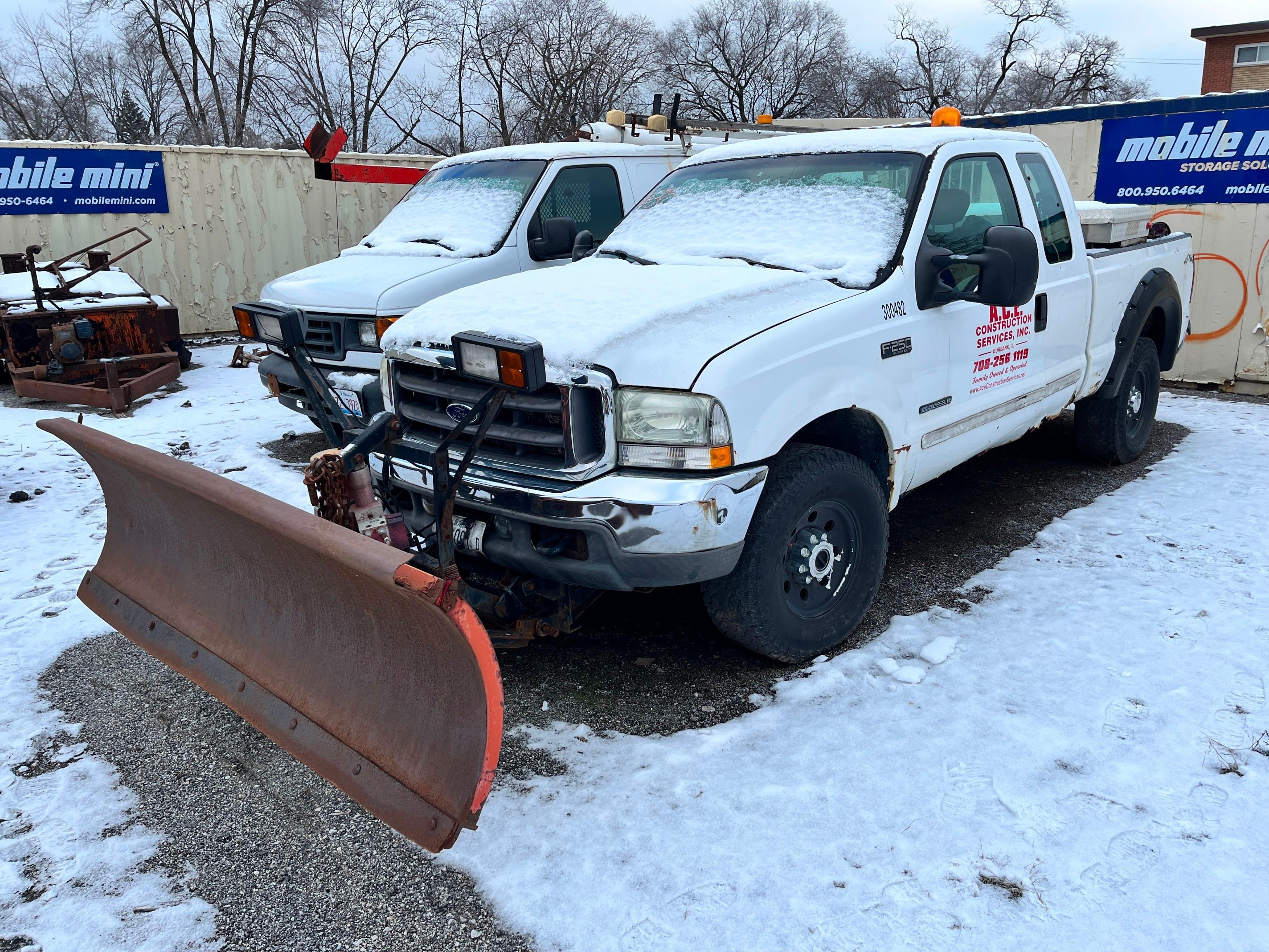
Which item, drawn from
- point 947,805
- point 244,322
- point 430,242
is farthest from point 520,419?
point 430,242

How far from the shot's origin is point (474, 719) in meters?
2.53

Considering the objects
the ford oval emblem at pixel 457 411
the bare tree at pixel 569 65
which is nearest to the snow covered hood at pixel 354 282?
the ford oval emblem at pixel 457 411

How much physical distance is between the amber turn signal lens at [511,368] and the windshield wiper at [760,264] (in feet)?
5.22

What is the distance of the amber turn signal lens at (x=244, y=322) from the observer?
3.43 meters

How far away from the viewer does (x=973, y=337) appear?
418 cm

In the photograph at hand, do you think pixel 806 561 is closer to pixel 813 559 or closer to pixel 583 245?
pixel 813 559

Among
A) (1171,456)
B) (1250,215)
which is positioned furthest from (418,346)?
(1250,215)

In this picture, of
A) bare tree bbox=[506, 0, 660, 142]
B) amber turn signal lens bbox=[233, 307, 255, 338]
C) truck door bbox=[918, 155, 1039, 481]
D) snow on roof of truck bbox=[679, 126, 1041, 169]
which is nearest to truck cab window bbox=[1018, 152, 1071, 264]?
snow on roof of truck bbox=[679, 126, 1041, 169]

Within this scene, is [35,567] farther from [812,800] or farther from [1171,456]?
[1171,456]

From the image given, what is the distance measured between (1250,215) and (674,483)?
8.05 meters

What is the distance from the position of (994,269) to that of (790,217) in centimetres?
92

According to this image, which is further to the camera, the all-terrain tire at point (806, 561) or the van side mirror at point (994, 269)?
the van side mirror at point (994, 269)

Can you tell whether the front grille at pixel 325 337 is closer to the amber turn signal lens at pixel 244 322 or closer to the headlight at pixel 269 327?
the amber turn signal lens at pixel 244 322

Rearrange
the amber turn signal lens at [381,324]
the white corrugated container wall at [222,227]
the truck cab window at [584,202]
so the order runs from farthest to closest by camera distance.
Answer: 1. the white corrugated container wall at [222,227]
2. the truck cab window at [584,202]
3. the amber turn signal lens at [381,324]
